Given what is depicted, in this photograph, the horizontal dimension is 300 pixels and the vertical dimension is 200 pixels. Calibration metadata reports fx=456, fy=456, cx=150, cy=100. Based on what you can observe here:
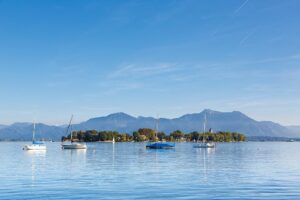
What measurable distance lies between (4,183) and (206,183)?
2239 cm

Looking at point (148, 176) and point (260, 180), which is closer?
point (260, 180)

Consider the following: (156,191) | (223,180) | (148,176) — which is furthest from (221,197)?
(148,176)

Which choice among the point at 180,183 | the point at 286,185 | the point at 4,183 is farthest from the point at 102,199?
the point at 286,185

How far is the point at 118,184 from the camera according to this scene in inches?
1934

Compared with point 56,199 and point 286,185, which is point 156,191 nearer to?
point 56,199

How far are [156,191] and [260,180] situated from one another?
659 inches

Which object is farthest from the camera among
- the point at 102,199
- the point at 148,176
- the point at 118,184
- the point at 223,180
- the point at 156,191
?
the point at 148,176

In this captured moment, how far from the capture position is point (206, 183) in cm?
5081

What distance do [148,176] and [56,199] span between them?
21136 mm

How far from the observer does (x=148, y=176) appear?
192 feet

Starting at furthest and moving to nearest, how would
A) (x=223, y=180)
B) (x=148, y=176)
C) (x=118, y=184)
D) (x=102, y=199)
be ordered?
(x=148, y=176), (x=223, y=180), (x=118, y=184), (x=102, y=199)

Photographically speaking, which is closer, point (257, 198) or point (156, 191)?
point (257, 198)

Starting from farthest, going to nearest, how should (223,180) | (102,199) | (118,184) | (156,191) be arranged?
(223,180), (118,184), (156,191), (102,199)

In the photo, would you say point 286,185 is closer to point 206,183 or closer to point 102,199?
point 206,183
